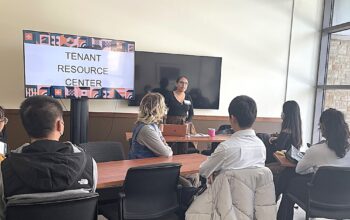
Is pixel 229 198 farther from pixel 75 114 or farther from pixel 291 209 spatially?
pixel 75 114

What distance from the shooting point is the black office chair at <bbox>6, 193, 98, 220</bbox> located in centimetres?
130

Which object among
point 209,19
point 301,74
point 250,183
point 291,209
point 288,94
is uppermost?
point 209,19

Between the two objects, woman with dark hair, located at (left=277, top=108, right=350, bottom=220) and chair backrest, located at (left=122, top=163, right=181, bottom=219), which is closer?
chair backrest, located at (left=122, top=163, right=181, bottom=219)

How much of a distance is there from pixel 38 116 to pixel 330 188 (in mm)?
2077

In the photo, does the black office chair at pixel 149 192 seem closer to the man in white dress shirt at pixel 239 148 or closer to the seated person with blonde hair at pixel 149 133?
the man in white dress shirt at pixel 239 148

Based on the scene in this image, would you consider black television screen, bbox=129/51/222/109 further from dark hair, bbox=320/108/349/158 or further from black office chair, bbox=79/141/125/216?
dark hair, bbox=320/108/349/158

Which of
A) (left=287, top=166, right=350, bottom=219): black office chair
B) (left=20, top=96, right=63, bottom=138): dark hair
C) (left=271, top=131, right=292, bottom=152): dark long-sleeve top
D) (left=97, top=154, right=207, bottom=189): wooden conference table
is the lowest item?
(left=287, top=166, right=350, bottom=219): black office chair

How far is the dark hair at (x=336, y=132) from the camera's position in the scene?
2383 millimetres

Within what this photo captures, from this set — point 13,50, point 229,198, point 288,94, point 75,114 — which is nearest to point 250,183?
point 229,198

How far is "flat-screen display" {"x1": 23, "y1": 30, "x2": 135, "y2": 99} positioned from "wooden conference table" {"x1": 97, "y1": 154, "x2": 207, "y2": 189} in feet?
6.14

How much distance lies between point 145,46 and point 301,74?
2.93 metres

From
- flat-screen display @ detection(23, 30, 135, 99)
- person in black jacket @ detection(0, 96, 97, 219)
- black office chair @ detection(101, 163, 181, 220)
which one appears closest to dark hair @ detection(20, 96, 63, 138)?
person in black jacket @ detection(0, 96, 97, 219)

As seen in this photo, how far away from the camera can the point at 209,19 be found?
5.05 metres

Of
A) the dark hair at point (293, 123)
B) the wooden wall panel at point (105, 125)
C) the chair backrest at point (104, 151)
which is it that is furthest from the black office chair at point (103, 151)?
the wooden wall panel at point (105, 125)
